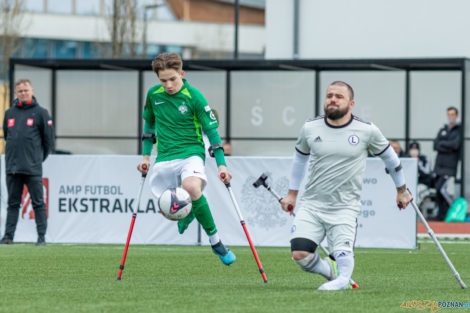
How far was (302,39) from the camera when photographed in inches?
1041

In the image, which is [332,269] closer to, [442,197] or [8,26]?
[442,197]

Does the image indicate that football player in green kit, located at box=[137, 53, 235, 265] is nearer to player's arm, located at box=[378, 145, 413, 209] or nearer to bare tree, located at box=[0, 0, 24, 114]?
player's arm, located at box=[378, 145, 413, 209]

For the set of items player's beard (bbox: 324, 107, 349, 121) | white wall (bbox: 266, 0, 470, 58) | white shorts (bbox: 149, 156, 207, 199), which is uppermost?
white wall (bbox: 266, 0, 470, 58)

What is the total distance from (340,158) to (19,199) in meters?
7.23

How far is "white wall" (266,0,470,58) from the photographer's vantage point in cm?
2461

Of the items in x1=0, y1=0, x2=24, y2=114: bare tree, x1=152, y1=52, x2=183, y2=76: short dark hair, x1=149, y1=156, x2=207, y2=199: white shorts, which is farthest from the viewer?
x1=0, y1=0, x2=24, y2=114: bare tree

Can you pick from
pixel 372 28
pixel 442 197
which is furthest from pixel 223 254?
pixel 372 28

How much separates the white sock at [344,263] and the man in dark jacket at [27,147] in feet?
22.5

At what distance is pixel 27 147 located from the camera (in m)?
14.2

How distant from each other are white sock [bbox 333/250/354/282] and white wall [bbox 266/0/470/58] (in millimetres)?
16920

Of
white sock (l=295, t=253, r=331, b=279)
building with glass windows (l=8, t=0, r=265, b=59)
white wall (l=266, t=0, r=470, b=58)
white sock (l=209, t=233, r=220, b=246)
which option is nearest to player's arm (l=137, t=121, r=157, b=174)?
white sock (l=209, t=233, r=220, b=246)

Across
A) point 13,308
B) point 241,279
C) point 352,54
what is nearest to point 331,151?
point 241,279

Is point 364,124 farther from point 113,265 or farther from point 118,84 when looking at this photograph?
point 118,84

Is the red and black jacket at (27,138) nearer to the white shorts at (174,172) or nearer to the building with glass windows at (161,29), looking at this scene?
the white shorts at (174,172)
